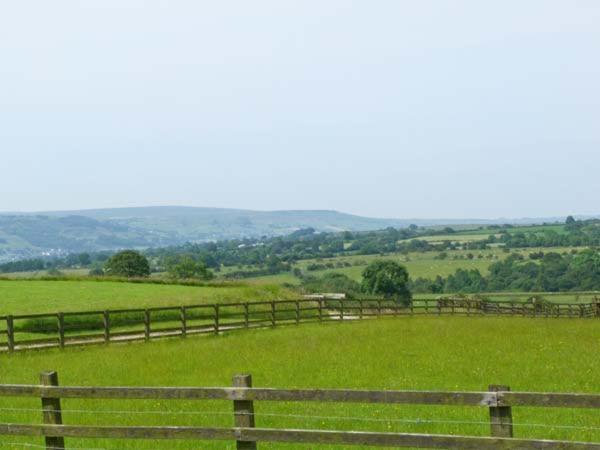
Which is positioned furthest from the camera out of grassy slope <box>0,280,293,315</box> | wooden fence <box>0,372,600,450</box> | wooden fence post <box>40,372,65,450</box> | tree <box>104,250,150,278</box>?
tree <box>104,250,150,278</box>

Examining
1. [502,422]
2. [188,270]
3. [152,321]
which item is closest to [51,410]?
[502,422]

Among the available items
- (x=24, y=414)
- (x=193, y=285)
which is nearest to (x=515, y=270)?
(x=193, y=285)

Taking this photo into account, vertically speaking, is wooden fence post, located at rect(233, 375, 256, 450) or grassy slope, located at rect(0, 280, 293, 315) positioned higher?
wooden fence post, located at rect(233, 375, 256, 450)

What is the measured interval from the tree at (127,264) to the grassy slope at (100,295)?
47.4 m

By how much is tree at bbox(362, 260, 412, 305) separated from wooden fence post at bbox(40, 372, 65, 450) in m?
117

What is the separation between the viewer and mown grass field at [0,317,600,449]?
1493cm

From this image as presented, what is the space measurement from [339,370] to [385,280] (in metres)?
106

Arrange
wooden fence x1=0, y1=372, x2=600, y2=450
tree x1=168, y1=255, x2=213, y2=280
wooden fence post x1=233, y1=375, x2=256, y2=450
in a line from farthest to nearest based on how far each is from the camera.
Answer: tree x1=168, y1=255, x2=213, y2=280 → wooden fence post x1=233, y1=375, x2=256, y2=450 → wooden fence x1=0, y1=372, x2=600, y2=450

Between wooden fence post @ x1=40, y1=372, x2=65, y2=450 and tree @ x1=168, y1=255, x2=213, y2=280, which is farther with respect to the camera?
tree @ x1=168, y1=255, x2=213, y2=280

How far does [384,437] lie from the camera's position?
8.96 meters

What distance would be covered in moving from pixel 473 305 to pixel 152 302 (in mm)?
23219

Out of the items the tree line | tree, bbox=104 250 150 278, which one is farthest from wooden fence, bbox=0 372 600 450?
the tree line

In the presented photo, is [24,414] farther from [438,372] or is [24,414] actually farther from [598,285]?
[598,285]

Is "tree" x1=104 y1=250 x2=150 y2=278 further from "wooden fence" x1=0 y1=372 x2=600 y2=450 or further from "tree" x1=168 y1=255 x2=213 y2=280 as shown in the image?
"wooden fence" x1=0 y1=372 x2=600 y2=450
